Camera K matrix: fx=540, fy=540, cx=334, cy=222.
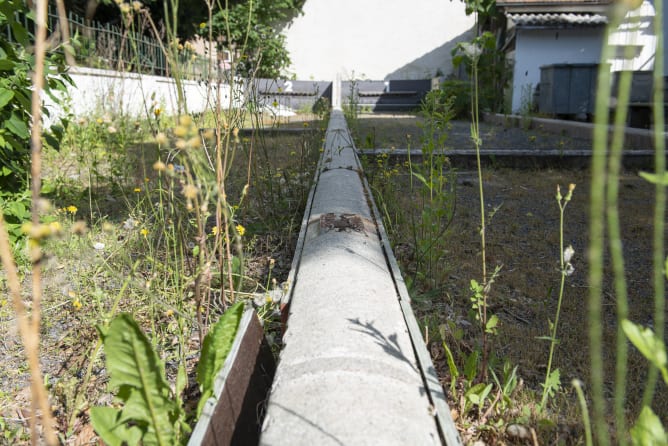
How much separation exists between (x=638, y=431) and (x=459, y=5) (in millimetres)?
18913

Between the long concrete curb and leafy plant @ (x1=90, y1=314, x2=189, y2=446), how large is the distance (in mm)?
200

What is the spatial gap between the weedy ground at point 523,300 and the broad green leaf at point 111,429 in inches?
28.8

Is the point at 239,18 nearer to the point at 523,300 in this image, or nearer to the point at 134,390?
the point at 523,300

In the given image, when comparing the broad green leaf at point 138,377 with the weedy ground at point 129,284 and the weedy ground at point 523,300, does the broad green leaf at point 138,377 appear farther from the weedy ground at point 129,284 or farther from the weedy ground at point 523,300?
the weedy ground at point 523,300

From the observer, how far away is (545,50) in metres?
11.7

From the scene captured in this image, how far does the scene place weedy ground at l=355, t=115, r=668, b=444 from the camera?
134 cm

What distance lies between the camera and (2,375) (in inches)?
59.2

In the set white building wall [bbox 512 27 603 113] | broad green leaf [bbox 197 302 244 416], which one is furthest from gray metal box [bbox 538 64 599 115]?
broad green leaf [bbox 197 302 244 416]

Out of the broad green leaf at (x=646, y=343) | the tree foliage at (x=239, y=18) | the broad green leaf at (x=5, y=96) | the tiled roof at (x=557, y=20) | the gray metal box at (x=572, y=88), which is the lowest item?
the broad green leaf at (x=646, y=343)

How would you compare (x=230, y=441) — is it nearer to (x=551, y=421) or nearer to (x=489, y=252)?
(x=551, y=421)

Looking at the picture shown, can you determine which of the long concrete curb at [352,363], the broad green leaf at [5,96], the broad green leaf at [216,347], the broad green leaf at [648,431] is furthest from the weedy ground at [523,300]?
the broad green leaf at [5,96]

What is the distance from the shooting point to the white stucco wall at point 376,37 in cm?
1773

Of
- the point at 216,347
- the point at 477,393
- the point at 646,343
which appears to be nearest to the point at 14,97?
the point at 216,347

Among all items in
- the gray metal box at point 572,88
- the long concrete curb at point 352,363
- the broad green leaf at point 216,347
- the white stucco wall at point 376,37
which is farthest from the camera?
the white stucco wall at point 376,37
